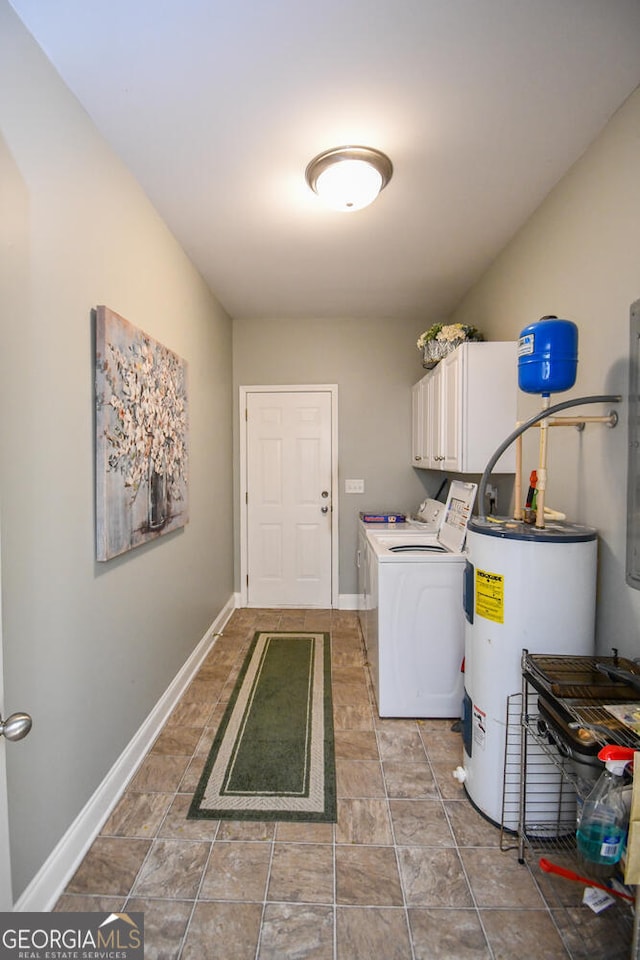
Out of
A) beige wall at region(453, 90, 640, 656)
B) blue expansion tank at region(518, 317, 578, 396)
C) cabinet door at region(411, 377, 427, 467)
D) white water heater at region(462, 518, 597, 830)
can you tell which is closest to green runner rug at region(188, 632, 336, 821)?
white water heater at region(462, 518, 597, 830)

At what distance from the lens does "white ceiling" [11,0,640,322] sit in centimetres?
123

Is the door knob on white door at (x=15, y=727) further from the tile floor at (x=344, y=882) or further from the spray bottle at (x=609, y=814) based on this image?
the spray bottle at (x=609, y=814)

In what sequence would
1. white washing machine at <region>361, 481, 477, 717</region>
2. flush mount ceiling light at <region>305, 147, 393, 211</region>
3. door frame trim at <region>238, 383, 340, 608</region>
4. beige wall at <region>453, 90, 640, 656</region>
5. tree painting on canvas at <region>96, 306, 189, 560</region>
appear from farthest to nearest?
door frame trim at <region>238, 383, 340, 608</region> → white washing machine at <region>361, 481, 477, 717</region> → flush mount ceiling light at <region>305, 147, 393, 211</region> → tree painting on canvas at <region>96, 306, 189, 560</region> → beige wall at <region>453, 90, 640, 656</region>

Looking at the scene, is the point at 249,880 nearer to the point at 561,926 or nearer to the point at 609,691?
the point at 561,926

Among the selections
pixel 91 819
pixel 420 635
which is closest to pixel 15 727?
pixel 91 819

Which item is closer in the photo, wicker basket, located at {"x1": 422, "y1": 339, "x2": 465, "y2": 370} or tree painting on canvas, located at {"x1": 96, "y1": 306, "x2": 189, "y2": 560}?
tree painting on canvas, located at {"x1": 96, "y1": 306, "x2": 189, "y2": 560}

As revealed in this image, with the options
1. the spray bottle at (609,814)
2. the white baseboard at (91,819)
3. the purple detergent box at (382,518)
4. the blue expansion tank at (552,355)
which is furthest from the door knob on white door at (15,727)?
the purple detergent box at (382,518)

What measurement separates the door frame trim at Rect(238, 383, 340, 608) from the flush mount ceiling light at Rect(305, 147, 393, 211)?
6.69 ft

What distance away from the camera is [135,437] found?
190cm

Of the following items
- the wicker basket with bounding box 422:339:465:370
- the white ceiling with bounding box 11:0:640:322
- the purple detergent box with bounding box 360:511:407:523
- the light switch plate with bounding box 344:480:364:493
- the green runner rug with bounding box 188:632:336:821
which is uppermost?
the white ceiling with bounding box 11:0:640:322

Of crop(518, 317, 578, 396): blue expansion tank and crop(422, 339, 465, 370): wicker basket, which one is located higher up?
crop(422, 339, 465, 370): wicker basket

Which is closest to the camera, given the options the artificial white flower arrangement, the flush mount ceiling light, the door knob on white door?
the door knob on white door

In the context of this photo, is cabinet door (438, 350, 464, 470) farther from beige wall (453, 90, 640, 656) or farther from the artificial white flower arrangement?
beige wall (453, 90, 640, 656)

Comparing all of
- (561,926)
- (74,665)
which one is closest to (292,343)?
(74,665)
